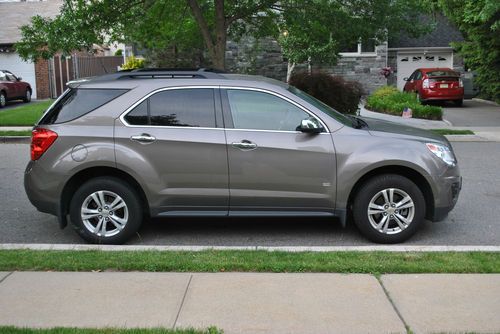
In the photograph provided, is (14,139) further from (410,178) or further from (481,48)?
(481,48)

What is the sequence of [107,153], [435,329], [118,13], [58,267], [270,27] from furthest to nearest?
[270,27]
[118,13]
[107,153]
[58,267]
[435,329]

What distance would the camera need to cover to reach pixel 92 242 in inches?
251

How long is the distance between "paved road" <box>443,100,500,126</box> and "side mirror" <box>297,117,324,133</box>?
44.1ft

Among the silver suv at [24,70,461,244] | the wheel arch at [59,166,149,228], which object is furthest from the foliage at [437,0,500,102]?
the wheel arch at [59,166,149,228]

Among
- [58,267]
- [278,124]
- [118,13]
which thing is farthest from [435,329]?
[118,13]

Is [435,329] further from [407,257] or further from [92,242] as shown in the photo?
[92,242]

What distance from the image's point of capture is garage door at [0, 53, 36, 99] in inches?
1184

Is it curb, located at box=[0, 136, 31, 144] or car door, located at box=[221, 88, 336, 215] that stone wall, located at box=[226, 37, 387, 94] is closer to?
curb, located at box=[0, 136, 31, 144]

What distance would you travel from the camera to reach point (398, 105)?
63.9ft

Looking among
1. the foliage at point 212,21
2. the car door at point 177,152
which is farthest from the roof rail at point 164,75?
the foliage at point 212,21

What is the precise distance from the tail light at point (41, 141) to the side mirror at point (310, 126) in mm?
2575

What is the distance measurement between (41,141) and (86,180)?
62 cm

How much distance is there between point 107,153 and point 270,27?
10465 mm

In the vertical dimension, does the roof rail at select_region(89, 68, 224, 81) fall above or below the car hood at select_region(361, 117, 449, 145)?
above
